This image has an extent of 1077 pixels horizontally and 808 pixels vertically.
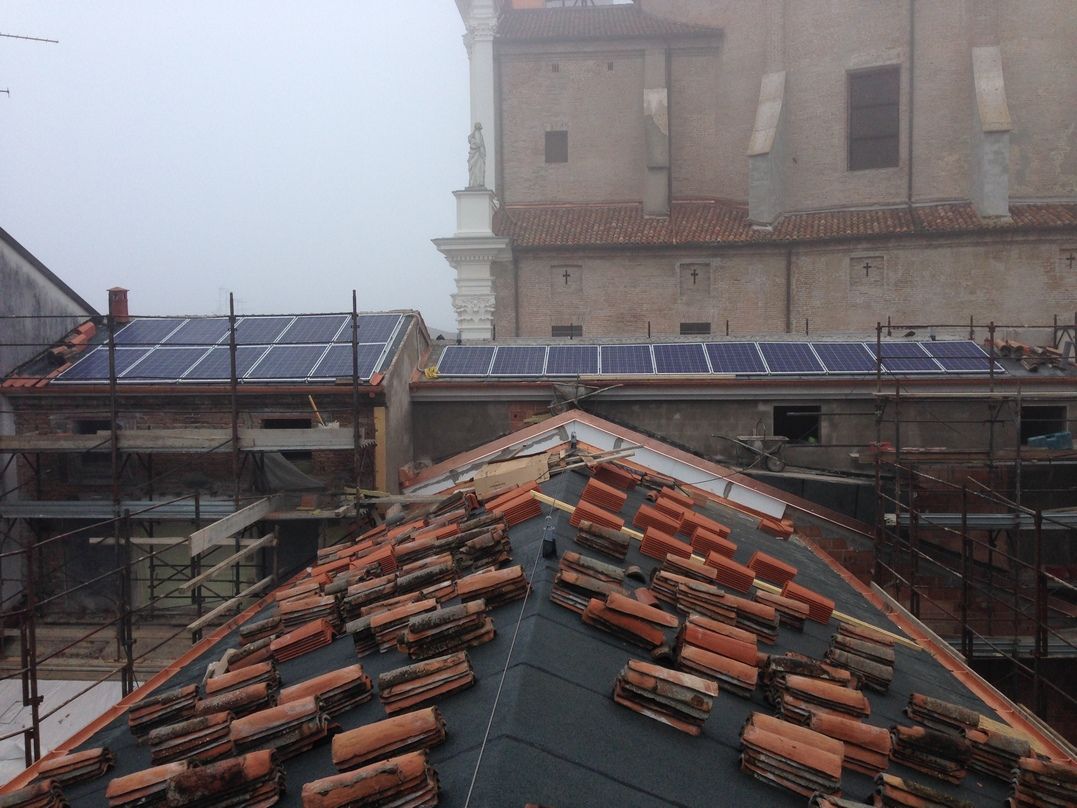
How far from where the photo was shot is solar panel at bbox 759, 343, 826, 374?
760 inches

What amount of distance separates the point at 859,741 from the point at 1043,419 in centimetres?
1522

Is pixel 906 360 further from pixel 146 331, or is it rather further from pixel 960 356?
pixel 146 331

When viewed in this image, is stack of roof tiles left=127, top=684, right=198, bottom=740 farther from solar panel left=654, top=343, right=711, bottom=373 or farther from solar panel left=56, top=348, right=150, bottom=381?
solar panel left=654, top=343, right=711, bottom=373

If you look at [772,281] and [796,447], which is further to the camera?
[772,281]

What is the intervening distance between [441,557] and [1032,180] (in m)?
27.9

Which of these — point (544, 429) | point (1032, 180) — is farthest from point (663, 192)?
point (544, 429)

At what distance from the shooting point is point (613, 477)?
1220 cm

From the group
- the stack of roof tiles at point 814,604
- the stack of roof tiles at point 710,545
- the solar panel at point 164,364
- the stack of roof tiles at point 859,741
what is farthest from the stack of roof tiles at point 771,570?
the solar panel at point 164,364

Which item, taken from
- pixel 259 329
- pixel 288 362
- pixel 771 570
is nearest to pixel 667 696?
pixel 771 570

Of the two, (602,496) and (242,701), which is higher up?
(602,496)

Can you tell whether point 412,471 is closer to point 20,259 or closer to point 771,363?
point 771,363

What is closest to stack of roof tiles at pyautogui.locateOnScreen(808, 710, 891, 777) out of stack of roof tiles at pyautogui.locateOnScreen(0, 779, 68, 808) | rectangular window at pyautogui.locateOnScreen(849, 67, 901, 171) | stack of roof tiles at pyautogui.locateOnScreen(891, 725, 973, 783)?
stack of roof tiles at pyautogui.locateOnScreen(891, 725, 973, 783)

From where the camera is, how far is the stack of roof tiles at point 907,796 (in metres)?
5.00

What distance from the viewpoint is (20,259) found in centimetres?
1905
